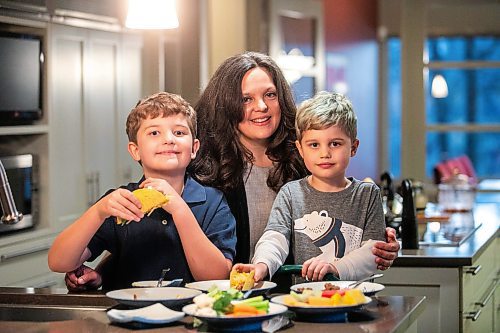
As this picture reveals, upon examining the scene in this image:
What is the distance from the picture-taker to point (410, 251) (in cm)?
377

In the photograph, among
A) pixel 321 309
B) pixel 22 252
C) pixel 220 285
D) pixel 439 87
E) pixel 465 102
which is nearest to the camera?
pixel 321 309

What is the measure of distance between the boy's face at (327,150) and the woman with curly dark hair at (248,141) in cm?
21

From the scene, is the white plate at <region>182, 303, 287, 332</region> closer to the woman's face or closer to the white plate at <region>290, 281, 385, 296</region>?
the white plate at <region>290, 281, 385, 296</region>

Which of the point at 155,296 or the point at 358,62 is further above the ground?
the point at 358,62

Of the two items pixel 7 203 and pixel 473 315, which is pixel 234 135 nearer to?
pixel 7 203

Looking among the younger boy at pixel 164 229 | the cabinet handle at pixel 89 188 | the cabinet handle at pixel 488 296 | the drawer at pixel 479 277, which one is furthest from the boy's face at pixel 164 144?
the cabinet handle at pixel 89 188

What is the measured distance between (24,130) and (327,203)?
2572 mm

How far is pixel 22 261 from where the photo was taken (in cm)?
496

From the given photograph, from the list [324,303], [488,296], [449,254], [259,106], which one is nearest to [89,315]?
[324,303]

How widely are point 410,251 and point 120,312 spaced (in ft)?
6.33

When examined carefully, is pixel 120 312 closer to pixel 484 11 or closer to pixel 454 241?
pixel 454 241

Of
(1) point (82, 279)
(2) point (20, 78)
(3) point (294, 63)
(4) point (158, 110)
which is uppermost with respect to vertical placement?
(3) point (294, 63)

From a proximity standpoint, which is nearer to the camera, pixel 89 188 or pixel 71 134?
pixel 71 134

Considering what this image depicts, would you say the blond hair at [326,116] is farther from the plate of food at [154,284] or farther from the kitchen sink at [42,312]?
the kitchen sink at [42,312]
